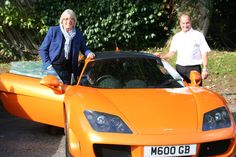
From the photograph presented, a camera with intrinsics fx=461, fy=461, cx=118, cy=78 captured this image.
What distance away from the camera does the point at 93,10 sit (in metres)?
12.9

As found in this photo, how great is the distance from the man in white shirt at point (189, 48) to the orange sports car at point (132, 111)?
101cm

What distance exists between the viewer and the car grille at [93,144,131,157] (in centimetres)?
419

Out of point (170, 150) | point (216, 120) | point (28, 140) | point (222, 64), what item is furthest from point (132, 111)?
point (222, 64)

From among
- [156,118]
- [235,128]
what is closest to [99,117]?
[156,118]

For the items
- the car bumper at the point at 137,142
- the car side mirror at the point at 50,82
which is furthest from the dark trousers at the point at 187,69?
the car bumper at the point at 137,142

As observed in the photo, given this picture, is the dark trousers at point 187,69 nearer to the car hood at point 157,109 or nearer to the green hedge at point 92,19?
the car hood at point 157,109

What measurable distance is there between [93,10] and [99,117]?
882 centimetres

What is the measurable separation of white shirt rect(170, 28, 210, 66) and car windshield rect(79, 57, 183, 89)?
3.25ft

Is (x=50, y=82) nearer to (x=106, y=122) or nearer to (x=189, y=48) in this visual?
(x=106, y=122)

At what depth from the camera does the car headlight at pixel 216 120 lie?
443cm

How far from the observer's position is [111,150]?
422 cm

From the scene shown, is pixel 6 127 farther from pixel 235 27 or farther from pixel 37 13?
pixel 235 27

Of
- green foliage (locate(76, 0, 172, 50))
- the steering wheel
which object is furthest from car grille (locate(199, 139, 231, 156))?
green foliage (locate(76, 0, 172, 50))

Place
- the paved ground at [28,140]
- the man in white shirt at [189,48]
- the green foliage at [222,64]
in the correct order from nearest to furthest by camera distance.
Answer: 1. the paved ground at [28,140]
2. the man in white shirt at [189,48]
3. the green foliage at [222,64]
